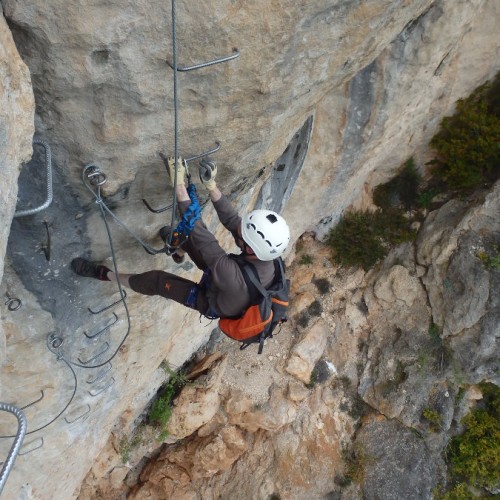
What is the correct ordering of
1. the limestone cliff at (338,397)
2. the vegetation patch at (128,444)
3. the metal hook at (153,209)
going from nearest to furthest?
the metal hook at (153,209) → the vegetation patch at (128,444) → the limestone cliff at (338,397)

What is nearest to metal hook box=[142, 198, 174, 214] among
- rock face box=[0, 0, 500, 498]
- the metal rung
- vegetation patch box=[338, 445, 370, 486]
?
rock face box=[0, 0, 500, 498]

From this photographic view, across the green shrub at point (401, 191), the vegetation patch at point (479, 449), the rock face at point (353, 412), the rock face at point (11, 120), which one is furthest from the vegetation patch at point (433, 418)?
the rock face at point (11, 120)

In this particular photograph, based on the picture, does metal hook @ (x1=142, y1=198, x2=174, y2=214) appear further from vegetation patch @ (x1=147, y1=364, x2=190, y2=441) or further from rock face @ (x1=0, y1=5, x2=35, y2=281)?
vegetation patch @ (x1=147, y1=364, x2=190, y2=441)

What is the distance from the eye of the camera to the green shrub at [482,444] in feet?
26.7

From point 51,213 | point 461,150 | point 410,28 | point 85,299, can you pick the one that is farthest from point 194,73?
point 461,150

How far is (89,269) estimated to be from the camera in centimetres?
390

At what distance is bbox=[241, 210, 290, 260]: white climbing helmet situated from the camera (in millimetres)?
3570

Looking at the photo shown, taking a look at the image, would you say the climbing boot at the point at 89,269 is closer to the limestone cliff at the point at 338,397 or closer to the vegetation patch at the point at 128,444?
the limestone cliff at the point at 338,397

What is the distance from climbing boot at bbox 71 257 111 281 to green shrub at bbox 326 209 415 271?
555cm

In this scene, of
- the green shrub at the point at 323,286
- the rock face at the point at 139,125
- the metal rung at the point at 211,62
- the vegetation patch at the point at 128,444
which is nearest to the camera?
the rock face at the point at 139,125

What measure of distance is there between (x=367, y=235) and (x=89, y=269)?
19.3 feet

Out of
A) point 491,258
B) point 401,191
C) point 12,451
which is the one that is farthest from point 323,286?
point 12,451

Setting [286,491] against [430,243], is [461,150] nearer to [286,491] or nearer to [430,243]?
[430,243]

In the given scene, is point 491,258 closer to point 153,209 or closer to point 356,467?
point 356,467
